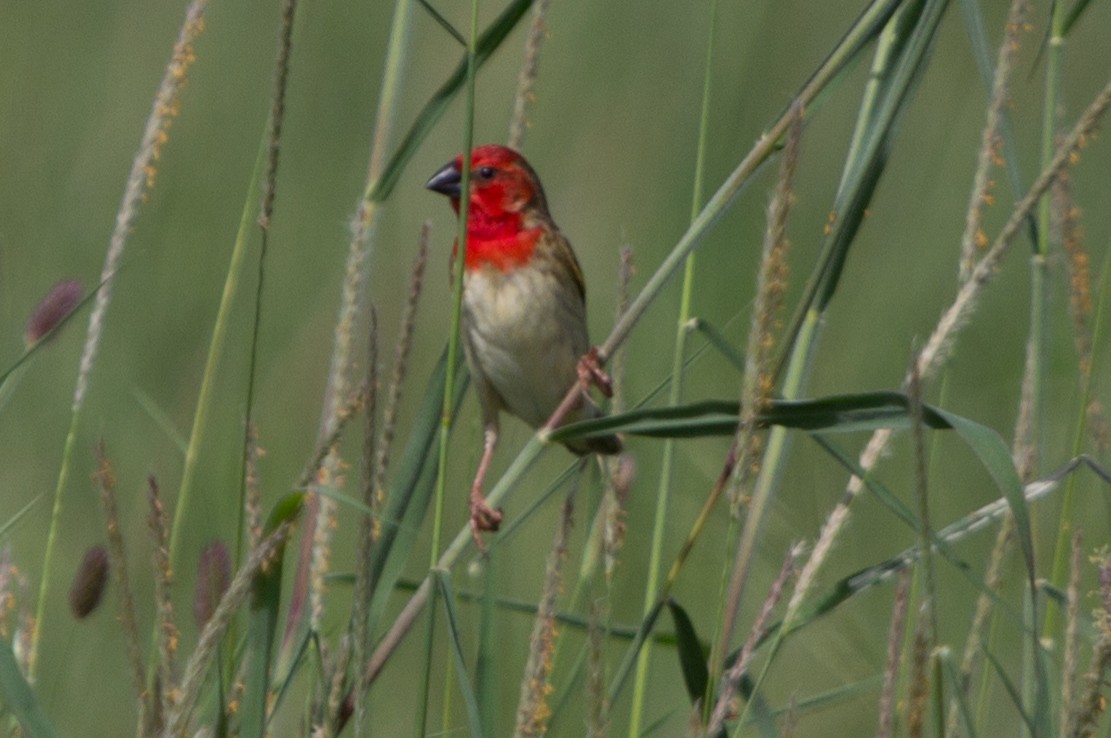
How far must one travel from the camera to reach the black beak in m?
3.46

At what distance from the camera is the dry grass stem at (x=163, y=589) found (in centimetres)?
174

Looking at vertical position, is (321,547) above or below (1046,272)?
below

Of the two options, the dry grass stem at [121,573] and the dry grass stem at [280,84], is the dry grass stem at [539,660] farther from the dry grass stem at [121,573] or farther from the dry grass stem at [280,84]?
the dry grass stem at [280,84]

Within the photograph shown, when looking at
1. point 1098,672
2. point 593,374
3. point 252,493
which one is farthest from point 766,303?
point 593,374

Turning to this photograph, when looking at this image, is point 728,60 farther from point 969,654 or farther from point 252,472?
point 252,472

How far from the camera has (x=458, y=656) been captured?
1.90 m

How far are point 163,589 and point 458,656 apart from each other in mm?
323

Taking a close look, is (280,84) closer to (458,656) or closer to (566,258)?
(458,656)

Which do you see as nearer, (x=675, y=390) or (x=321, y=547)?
(x=321, y=547)

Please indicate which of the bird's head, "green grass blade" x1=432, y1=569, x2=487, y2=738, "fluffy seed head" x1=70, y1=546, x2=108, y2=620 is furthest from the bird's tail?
"green grass blade" x1=432, y1=569, x2=487, y2=738

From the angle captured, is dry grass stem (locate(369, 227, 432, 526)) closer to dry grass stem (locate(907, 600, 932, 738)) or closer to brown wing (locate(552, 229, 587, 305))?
dry grass stem (locate(907, 600, 932, 738))

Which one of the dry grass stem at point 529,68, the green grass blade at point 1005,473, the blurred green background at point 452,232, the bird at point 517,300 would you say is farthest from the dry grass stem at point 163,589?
the bird at point 517,300

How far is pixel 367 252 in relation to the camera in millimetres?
2070

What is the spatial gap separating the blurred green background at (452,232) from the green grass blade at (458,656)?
1411 mm
